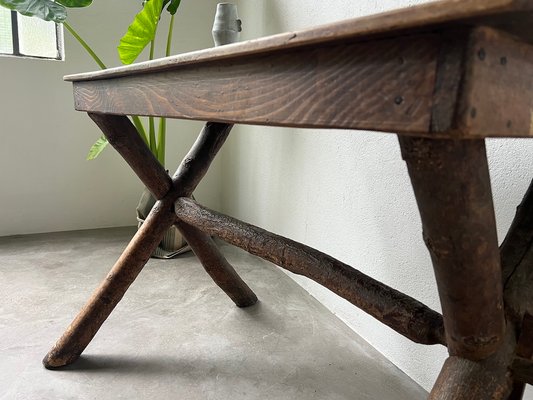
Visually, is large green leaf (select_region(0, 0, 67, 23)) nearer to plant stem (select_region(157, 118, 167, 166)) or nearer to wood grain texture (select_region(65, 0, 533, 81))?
plant stem (select_region(157, 118, 167, 166))

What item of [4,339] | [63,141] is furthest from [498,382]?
[63,141]

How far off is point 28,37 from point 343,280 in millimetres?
2431

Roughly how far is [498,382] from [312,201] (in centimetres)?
116

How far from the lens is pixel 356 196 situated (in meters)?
1.46

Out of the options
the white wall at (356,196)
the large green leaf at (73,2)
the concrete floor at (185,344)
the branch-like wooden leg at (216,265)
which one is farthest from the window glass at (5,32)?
the branch-like wooden leg at (216,265)

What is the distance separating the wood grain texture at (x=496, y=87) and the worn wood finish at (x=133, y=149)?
42.0 inches

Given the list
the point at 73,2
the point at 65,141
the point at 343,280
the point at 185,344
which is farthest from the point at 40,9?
the point at 343,280

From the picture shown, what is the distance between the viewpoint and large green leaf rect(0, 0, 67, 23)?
6.32ft

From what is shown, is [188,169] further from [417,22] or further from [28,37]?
[28,37]

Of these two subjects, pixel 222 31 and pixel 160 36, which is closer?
pixel 222 31

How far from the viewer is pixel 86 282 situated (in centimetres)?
184

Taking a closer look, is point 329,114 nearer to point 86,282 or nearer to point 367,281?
point 367,281

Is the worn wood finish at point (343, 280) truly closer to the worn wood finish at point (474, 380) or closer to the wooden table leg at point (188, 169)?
the worn wood finish at point (474, 380)

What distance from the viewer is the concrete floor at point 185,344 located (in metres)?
1.17
